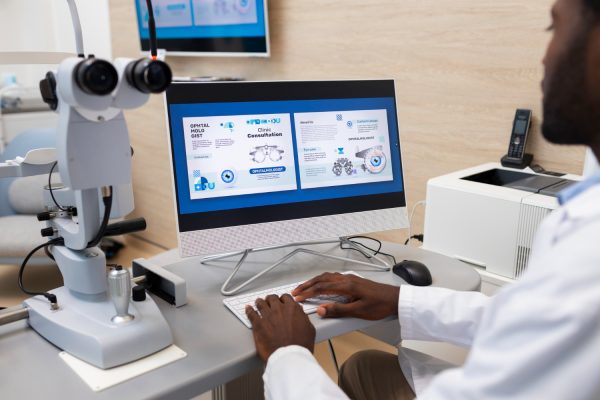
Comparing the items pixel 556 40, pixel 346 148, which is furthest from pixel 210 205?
pixel 556 40

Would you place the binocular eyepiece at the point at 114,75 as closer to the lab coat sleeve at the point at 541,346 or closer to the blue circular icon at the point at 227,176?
the blue circular icon at the point at 227,176

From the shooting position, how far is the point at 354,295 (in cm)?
116

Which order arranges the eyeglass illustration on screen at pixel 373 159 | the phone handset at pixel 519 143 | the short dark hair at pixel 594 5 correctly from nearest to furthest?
the short dark hair at pixel 594 5 < the eyeglass illustration on screen at pixel 373 159 < the phone handset at pixel 519 143

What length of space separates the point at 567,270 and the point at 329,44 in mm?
2081

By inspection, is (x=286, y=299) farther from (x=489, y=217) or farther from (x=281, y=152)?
(x=489, y=217)

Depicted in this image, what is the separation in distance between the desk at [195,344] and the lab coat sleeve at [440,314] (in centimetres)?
9

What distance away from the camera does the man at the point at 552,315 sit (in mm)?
589

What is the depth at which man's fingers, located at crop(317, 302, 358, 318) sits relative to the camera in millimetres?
1115

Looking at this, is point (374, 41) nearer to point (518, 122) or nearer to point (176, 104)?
point (518, 122)

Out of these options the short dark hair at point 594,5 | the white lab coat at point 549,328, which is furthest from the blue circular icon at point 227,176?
the short dark hair at point 594,5

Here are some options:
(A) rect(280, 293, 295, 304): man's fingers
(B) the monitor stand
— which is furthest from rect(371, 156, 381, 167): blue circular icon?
(A) rect(280, 293, 295, 304): man's fingers

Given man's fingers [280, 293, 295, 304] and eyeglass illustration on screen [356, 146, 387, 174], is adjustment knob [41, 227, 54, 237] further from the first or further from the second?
eyeglass illustration on screen [356, 146, 387, 174]

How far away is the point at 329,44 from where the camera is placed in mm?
2523

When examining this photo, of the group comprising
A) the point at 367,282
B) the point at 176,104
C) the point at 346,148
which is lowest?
the point at 367,282
